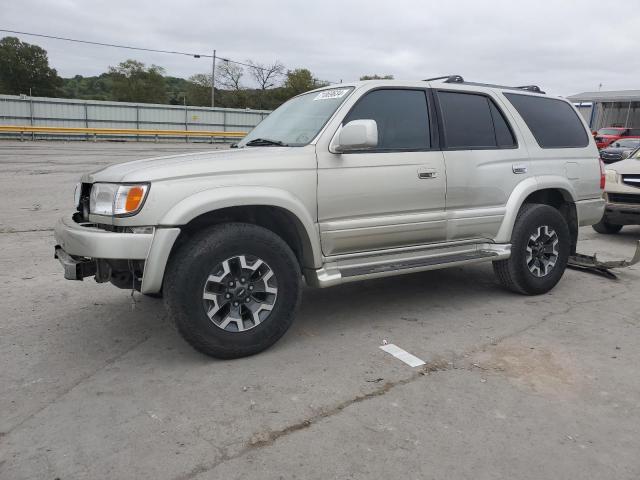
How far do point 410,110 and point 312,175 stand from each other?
116 cm

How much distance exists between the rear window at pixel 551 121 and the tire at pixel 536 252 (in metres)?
0.70

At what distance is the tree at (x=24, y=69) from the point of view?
213 ft

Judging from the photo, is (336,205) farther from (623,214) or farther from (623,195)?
(623,195)

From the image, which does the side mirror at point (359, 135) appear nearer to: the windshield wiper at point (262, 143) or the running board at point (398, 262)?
the windshield wiper at point (262, 143)

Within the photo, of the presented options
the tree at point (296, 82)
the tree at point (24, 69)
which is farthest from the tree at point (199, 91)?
the tree at point (24, 69)

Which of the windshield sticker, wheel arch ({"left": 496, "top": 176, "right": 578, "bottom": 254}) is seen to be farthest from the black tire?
the windshield sticker

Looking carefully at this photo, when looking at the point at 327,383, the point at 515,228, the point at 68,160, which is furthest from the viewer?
the point at 68,160

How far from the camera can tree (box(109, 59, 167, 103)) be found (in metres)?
65.2

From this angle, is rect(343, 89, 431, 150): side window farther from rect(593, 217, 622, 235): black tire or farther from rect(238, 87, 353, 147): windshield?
rect(593, 217, 622, 235): black tire

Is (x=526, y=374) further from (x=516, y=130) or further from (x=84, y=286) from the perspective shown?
(x=84, y=286)

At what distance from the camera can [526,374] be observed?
3.39 metres

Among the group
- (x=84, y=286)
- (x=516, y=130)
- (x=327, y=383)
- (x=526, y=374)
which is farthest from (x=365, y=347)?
(x=84, y=286)

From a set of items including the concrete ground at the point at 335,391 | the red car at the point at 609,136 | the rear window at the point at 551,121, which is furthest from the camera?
the red car at the point at 609,136

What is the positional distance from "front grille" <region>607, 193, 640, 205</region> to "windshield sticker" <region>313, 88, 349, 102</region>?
554 cm
